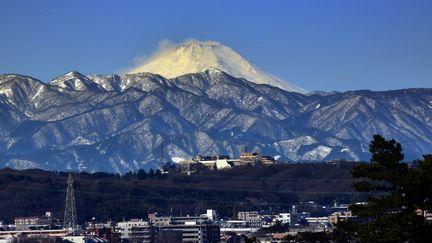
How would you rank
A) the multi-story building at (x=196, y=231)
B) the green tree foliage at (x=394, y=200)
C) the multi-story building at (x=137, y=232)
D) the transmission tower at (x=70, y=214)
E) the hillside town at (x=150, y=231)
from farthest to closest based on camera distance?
the transmission tower at (x=70, y=214) < the multi-story building at (x=196, y=231) < the multi-story building at (x=137, y=232) < the hillside town at (x=150, y=231) < the green tree foliage at (x=394, y=200)

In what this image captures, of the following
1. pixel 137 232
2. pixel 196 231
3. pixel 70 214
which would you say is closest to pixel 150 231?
pixel 137 232

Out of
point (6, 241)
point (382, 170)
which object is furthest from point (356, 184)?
point (6, 241)

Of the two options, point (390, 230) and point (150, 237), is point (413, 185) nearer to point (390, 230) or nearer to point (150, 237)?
point (390, 230)

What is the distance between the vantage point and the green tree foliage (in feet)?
192

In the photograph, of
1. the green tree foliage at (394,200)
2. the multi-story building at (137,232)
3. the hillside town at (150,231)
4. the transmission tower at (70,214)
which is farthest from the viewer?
the transmission tower at (70,214)

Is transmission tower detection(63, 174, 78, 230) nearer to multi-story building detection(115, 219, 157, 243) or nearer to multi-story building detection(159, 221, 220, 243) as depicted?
multi-story building detection(115, 219, 157, 243)

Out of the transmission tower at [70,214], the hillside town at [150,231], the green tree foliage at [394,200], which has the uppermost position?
the transmission tower at [70,214]

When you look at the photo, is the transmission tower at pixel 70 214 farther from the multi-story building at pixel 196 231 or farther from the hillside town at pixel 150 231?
the multi-story building at pixel 196 231

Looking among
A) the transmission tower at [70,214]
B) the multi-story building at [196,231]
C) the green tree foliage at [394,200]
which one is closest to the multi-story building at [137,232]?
the multi-story building at [196,231]

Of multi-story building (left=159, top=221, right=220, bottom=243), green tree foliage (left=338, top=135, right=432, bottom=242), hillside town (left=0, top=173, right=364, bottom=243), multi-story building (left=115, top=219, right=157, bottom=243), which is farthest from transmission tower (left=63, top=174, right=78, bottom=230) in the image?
green tree foliage (left=338, top=135, right=432, bottom=242)

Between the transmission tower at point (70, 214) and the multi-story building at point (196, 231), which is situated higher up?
the transmission tower at point (70, 214)

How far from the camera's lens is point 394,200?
5925 cm

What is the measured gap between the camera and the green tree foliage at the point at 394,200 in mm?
58375

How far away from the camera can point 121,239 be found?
175625 mm
